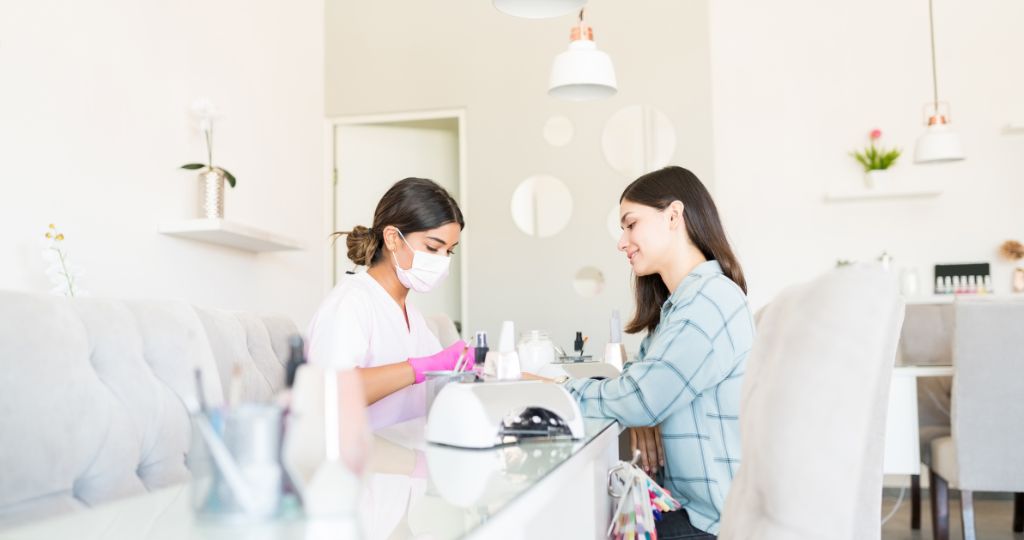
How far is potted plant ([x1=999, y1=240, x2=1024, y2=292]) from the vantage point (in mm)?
4137

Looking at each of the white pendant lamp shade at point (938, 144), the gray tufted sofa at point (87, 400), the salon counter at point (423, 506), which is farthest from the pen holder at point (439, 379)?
the white pendant lamp shade at point (938, 144)

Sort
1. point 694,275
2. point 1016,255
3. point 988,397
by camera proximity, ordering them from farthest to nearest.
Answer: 1. point 1016,255
2. point 988,397
3. point 694,275

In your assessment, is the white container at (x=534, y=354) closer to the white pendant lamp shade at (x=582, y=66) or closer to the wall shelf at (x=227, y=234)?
the white pendant lamp shade at (x=582, y=66)

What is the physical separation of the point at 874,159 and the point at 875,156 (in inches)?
0.8

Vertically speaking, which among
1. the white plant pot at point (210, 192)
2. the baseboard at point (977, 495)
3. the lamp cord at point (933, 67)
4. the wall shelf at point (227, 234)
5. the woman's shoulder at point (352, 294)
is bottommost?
the baseboard at point (977, 495)

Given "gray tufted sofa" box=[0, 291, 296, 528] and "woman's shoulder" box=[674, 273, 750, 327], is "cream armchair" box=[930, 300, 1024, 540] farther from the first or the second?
"gray tufted sofa" box=[0, 291, 296, 528]

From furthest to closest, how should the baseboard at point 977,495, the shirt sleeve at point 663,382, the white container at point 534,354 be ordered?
the baseboard at point 977,495
the white container at point 534,354
the shirt sleeve at point 663,382

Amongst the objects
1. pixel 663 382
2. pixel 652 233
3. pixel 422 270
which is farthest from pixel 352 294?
pixel 663 382

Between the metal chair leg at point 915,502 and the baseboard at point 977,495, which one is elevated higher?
the metal chair leg at point 915,502

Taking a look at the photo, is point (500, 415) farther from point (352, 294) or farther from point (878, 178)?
point (878, 178)

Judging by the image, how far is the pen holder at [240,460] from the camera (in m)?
0.55

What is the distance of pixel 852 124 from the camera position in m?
4.44

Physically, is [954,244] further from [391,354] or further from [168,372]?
[168,372]

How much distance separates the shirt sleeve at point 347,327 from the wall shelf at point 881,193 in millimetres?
3239
